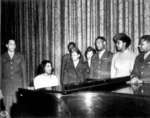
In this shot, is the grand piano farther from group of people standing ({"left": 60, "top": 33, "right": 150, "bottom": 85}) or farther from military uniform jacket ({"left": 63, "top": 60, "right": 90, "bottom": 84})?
military uniform jacket ({"left": 63, "top": 60, "right": 90, "bottom": 84})

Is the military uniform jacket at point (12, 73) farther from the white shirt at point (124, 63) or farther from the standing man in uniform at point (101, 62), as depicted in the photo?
the white shirt at point (124, 63)

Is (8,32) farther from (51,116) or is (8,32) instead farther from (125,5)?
(51,116)

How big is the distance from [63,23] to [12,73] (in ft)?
6.09

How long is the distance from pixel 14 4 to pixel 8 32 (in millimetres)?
665

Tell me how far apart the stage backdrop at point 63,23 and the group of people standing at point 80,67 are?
0.82 meters

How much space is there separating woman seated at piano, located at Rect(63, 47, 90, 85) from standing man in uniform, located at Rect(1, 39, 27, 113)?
68 centimetres

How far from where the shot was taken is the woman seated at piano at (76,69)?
391 cm

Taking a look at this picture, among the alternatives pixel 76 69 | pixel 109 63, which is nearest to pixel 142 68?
pixel 109 63

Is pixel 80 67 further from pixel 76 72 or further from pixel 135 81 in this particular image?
pixel 135 81

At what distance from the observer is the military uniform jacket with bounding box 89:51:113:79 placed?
3787 mm

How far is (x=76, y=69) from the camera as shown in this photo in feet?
12.8

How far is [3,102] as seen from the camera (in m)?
4.48

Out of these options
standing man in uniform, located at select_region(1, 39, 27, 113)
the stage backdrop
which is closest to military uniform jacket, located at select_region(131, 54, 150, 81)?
the stage backdrop

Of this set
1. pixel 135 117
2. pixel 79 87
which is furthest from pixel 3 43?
pixel 135 117
